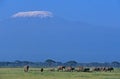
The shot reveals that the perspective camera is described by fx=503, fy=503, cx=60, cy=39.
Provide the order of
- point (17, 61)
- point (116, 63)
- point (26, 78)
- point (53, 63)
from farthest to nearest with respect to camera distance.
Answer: point (17, 61), point (116, 63), point (53, 63), point (26, 78)

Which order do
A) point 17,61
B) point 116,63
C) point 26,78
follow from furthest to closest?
point 17,61 → point 116,63 → point 26,78

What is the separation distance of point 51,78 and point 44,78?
2.18 feet

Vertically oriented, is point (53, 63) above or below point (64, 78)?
above

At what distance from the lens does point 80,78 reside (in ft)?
158

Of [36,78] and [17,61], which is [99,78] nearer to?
[36,78]

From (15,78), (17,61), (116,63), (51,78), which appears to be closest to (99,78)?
(51,78)

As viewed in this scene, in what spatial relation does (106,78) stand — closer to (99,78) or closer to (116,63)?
(99,78)

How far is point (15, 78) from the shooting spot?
155ft

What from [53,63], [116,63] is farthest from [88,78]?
[116,63]

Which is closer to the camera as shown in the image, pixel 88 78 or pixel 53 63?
pixel 88 78

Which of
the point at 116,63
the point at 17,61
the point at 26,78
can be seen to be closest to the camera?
the point at 26,78

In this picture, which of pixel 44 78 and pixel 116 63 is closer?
pixel 44 78

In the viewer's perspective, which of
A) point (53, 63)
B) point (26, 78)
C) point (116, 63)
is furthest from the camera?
point (116, 63)

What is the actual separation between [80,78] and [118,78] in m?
4.11
